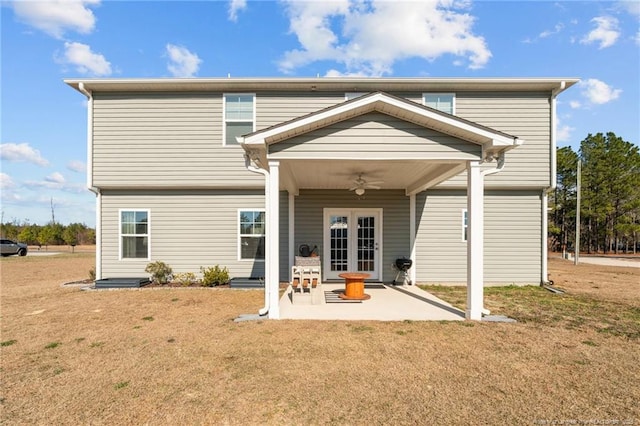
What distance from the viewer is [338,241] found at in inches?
348

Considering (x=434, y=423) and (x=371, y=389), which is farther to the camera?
(x=371, y=389)

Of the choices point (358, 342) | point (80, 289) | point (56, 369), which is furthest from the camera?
point (80, 289)

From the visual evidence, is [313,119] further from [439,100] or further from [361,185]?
[439,100]

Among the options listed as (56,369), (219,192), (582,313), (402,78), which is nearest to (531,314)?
(582,313)

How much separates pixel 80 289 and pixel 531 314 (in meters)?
10.6

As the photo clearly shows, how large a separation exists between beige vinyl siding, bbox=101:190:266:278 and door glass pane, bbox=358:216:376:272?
9.54 ft

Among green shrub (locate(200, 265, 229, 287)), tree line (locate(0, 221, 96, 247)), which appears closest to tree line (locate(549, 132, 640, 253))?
green shrub (locate(200, 265, 229, 287))

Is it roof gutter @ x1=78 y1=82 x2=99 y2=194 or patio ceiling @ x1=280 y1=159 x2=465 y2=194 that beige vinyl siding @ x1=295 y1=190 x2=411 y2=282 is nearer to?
patio ceiling @ x1=280 y1=159 x2=465 y2=194

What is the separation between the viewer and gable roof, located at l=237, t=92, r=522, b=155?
495cm

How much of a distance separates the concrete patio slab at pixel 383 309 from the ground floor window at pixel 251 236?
1.88 meters

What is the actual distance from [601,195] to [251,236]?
93.5 ft

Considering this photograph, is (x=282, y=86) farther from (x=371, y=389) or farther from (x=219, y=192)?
(x=371, y=389)

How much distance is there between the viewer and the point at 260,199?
28.3ft

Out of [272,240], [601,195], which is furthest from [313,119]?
[601,195]
